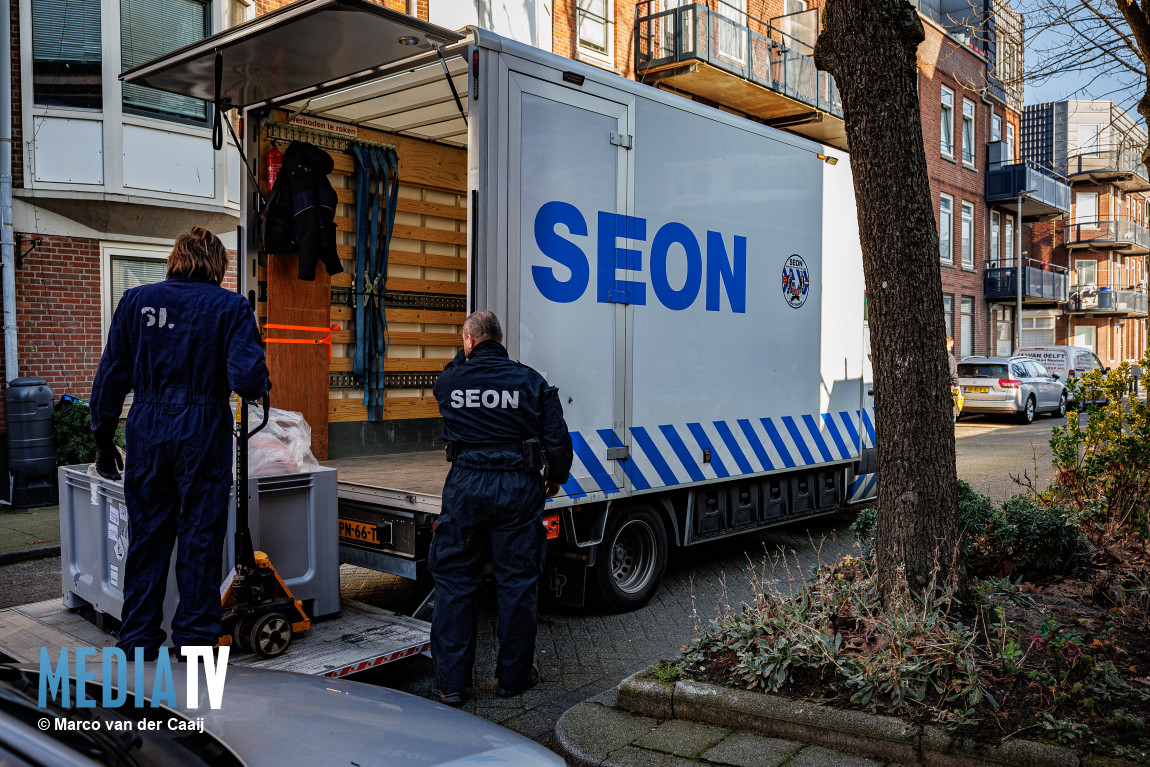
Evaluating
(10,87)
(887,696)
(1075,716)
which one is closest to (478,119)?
(887,696)

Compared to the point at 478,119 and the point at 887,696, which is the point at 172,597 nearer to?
the point at 478,119

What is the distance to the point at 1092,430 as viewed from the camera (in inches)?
276

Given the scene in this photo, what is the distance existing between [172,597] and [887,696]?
3.13 metres

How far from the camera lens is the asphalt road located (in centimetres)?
464

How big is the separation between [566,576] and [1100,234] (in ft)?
149

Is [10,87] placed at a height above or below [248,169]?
above

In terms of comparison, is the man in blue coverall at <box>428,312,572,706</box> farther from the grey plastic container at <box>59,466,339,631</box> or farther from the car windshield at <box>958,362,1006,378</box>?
the car windshield at <box>958,362,1006,378</box>

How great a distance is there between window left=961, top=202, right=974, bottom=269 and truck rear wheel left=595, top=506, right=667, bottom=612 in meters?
30.9

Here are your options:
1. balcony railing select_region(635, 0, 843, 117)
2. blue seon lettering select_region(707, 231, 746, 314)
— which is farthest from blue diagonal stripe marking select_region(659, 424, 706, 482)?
balcony railing select_region(635, 0, 843, 117)

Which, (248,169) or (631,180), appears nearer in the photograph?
(631,180)

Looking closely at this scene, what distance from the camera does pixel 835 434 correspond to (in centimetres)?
792

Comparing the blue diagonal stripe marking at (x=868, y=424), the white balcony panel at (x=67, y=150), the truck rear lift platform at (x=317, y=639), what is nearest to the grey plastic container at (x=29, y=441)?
the white balcony panel at (x=67, y=150)

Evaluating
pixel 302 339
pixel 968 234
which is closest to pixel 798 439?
pixel 302 339

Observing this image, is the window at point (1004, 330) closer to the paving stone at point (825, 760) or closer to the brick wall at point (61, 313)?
the brick wall at point (61, 313)
